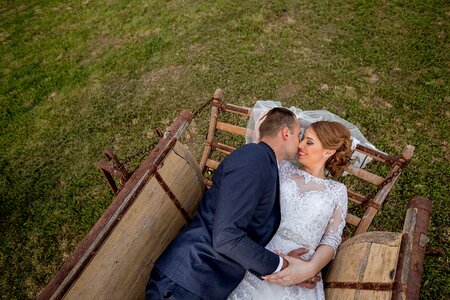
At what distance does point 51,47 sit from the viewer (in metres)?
8.55

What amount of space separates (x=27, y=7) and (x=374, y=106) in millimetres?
10974

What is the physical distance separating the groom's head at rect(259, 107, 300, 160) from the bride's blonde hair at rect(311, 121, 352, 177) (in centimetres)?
23

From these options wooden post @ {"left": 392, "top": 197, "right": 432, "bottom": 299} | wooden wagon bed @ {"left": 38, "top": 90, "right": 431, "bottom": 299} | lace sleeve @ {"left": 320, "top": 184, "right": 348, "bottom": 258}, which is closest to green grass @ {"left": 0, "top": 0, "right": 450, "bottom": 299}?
lace sleeve @ {"left": 320, "top": 184, "right": 348, "bottom": 258}

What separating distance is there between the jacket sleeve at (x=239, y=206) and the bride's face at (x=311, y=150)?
98 cm

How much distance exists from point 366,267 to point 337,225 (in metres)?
0.61

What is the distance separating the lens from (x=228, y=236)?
224 centimetres

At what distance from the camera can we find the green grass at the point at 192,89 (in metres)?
4.58

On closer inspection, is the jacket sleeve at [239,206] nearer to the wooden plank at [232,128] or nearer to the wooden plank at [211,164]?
the wooden plank at [232,128]

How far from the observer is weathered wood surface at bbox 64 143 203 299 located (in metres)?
2.31

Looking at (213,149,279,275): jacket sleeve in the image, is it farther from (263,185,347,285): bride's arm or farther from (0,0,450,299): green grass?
(0,0,450,299): green grass

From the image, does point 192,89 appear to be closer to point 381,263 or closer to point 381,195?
point 381,195

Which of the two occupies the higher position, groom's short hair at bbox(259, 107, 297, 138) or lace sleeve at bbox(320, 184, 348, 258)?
groom's short hair at bbox(259, 107, 297, 138)

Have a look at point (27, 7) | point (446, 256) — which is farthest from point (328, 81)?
point (27, 7)

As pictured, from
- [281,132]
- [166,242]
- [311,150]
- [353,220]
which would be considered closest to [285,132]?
[281,132]
